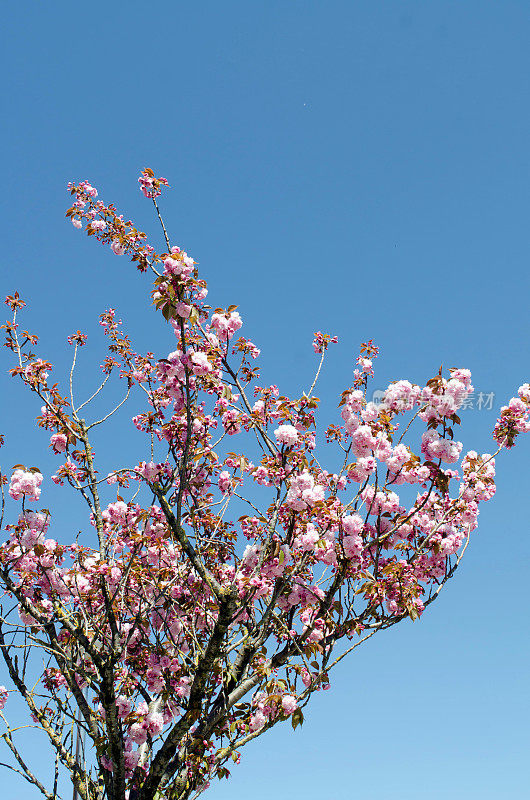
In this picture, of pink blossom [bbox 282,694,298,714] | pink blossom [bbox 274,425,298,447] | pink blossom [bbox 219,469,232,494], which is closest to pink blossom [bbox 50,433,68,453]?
pink blossom [bbox 219,469,232,494]

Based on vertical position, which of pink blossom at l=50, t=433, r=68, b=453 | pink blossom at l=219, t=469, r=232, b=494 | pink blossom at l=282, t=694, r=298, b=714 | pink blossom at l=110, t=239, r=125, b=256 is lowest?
pink blossom at l=282, t=694, r=298, b=714

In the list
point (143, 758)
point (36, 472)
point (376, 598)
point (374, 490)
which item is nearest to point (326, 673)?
point (376, 598)

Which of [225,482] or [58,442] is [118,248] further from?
[225,482]

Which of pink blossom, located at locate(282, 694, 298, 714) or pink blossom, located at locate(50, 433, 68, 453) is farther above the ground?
pink blossom, located at locate(50, 433, 68, 453)

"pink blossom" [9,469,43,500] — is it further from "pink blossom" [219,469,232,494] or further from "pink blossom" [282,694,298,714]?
"pink blossom" [282,694,298,714]

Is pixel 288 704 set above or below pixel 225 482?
below

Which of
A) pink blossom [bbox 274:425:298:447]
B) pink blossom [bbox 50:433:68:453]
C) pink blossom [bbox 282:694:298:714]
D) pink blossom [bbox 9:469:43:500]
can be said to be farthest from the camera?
pink blossom [bbox 50:433:68:453]

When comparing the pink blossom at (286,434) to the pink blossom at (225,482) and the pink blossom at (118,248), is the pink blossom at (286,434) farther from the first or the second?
the pink blossom at (118,248)

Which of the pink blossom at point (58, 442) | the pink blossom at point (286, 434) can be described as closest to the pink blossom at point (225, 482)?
the pink blossom at point (286, 434)

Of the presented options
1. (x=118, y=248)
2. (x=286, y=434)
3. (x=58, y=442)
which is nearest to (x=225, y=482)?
(x=286, y=434)

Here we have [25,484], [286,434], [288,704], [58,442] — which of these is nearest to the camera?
[288,704]

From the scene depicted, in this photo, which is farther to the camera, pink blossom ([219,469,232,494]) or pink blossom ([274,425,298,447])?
pink blossom ([219,469,232,494])

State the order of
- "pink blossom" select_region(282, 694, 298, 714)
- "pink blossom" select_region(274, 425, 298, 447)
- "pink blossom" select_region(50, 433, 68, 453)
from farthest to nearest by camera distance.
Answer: "pink blossom" select_region(50, 433, 68, 453) → "pink blossom" select_region(274, 425, 298, 447) → "pink blossom" select_region(282, 694, 298, 714)

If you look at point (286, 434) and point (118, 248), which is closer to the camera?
point (286, 434)
